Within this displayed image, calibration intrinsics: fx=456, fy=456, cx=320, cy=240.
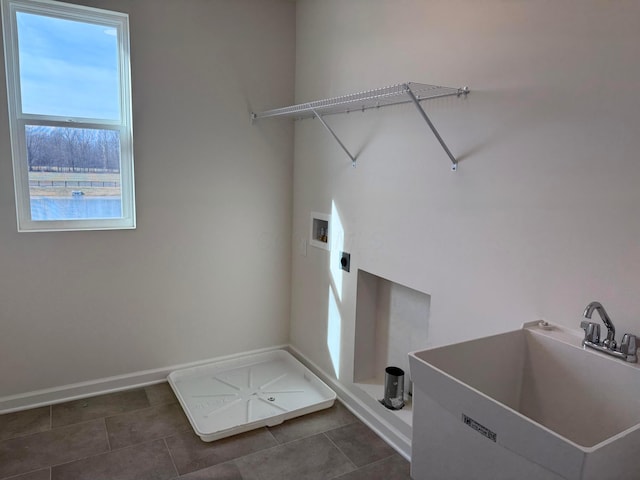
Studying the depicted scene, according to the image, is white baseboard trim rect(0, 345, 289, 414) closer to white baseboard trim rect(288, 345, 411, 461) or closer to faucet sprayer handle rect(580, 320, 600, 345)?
white baseboard trim rect(288, 345, 411, 461)

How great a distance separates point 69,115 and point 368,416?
257cm

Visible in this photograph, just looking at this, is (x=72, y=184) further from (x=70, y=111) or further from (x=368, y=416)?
(x=368, y=416)

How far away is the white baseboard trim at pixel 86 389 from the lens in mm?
2775

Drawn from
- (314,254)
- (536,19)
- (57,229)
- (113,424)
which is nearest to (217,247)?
(314,254)

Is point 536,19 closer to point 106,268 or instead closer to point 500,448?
point 500,448

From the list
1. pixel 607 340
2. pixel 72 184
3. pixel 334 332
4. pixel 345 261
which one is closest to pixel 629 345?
→ pixel 607 340

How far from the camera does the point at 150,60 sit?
2.88 meters

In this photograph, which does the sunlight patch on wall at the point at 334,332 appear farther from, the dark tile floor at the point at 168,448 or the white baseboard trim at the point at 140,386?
the dark tile floor at the point at 168,448

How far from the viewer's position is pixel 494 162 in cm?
187

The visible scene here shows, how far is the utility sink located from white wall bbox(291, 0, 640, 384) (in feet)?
0.53

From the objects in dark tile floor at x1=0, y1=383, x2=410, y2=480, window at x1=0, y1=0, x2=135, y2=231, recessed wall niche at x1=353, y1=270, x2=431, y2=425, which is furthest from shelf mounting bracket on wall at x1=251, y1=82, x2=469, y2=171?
dark tile floor at x1=0, y1=383, x2=410, y2=480

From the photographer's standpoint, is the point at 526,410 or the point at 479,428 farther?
the point at 526,410

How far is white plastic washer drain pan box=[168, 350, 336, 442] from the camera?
264 cm

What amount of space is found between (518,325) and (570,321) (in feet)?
0.70
